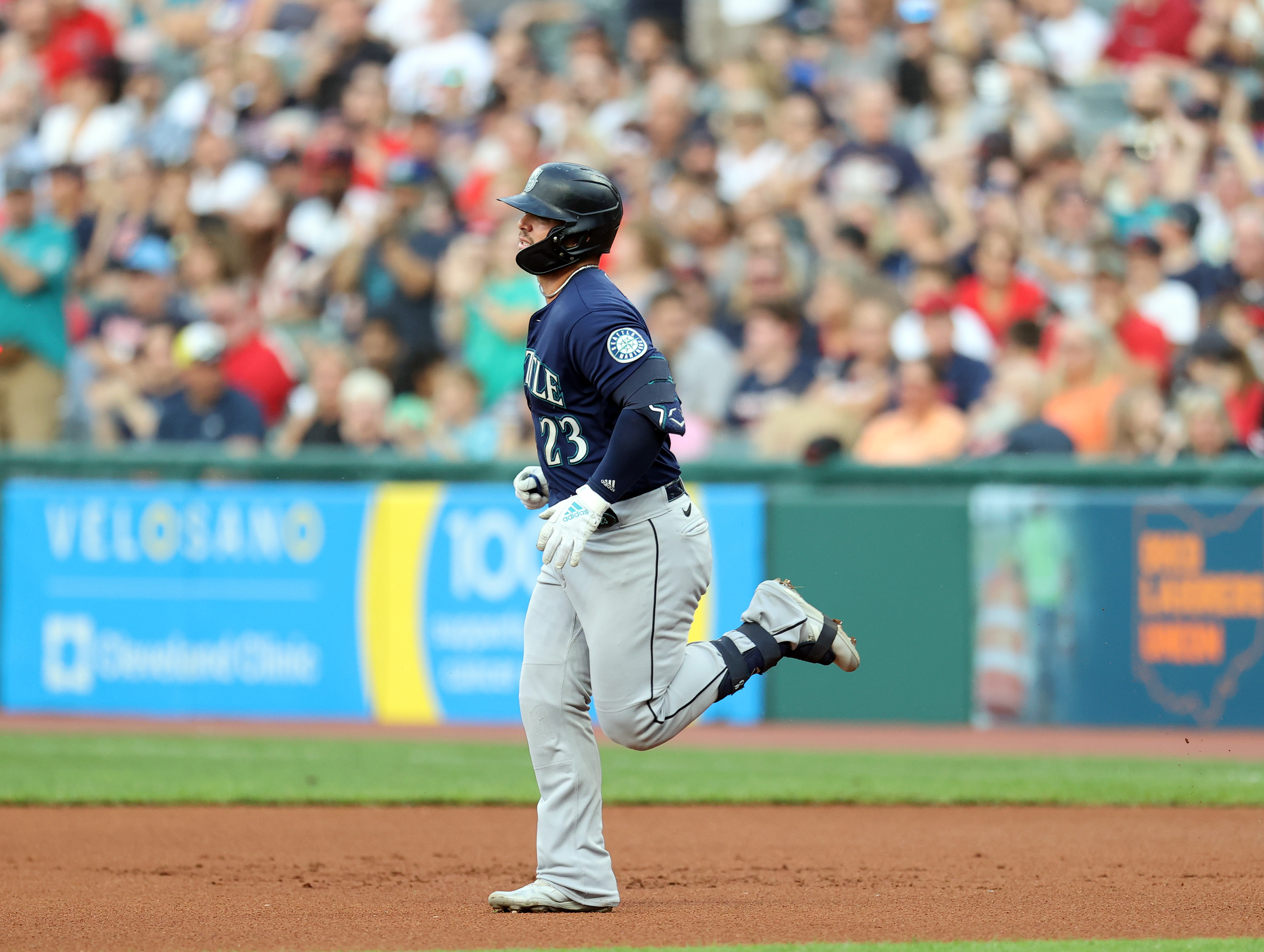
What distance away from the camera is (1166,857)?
6523 millimetres

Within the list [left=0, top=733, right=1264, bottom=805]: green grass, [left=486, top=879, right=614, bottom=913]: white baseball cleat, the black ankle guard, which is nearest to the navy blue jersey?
the black ankle guard

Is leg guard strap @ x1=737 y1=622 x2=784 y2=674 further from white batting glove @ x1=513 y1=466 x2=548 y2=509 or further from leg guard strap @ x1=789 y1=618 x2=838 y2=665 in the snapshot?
white batting glove @ x1=513 y1=466 x2=548 y2=509

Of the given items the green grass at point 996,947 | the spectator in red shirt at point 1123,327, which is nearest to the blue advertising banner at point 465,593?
the spectator in red shirt at point 1123,327

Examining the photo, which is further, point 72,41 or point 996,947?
point 72,41

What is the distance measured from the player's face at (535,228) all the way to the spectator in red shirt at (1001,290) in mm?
7211

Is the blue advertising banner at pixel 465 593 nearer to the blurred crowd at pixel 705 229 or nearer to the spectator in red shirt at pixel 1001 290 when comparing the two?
the blurred crowd at pixel 705 229

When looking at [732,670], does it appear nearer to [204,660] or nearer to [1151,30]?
[204,660]

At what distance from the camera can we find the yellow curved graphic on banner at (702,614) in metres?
10.6

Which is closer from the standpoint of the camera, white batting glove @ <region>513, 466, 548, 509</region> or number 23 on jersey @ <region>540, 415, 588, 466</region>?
number 23 on jersey @ <region>540, 415, 588, 466</region>

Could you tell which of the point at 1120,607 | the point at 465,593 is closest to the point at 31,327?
the point at 465,593

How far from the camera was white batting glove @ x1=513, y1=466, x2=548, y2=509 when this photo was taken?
5438 millimetres

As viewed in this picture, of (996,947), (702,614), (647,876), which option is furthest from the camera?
(702,614)

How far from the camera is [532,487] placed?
17.9 feet

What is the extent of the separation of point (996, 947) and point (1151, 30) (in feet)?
35.3
